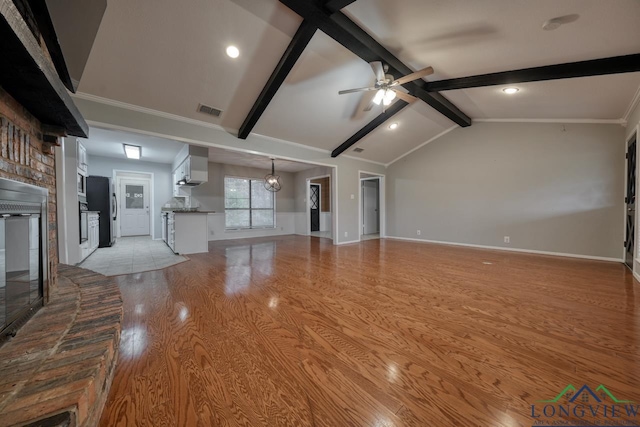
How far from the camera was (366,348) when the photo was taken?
161cm

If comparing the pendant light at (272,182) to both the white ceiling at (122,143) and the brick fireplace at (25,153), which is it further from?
the brick fireplace at (25,153)

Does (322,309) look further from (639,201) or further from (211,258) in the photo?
(639,201)

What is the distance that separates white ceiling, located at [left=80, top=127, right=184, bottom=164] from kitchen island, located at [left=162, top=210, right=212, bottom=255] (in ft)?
4.94

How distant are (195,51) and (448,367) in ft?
12.7

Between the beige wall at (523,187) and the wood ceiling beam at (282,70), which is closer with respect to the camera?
the wood ceiling beam at (282,70)

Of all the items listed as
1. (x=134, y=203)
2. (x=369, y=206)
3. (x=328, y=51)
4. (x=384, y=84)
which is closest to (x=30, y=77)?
(x=328, y=51)

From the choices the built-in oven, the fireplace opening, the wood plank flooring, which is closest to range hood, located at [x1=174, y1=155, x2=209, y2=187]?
the built-in oven

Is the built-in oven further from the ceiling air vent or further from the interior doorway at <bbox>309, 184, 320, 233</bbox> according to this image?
the interior doorway at <bbox>309, 184, 320, 233</bbox>

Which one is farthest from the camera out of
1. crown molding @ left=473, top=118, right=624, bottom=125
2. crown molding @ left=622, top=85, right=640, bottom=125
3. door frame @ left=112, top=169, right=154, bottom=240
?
door frame @ left=112, top=169, right=154, bottom=240

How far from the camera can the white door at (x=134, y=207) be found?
7.27m

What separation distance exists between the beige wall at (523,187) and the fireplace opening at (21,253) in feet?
22.5

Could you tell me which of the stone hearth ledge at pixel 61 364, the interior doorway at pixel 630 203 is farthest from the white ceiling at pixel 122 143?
the interior doorway at pixel 630 203

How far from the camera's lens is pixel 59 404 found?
77 centimetres

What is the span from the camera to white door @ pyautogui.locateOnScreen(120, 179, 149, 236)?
23.8ft
